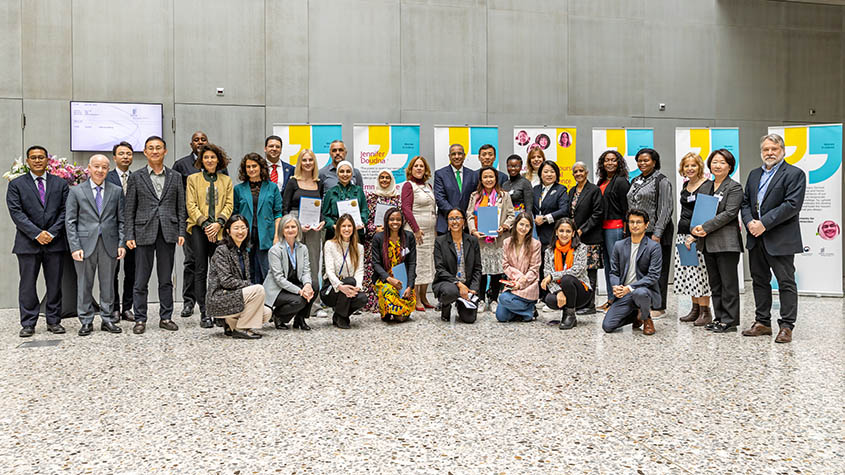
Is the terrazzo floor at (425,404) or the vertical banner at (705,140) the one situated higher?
the vertical banner at (705,140)

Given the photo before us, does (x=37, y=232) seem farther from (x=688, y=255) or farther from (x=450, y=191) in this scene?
(x=688, y=255)

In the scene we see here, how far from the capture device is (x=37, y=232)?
5168mm

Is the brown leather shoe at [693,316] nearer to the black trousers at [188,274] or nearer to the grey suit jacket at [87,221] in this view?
the black trousers at [188,274]

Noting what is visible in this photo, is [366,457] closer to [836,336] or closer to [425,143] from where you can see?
[836,336]

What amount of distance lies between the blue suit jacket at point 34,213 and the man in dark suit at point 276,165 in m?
1.94

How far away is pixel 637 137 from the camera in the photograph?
8.30 meters

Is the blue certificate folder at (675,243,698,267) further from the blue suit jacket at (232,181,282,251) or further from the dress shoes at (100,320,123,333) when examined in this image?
the dress shoes at (100,320,123,333)

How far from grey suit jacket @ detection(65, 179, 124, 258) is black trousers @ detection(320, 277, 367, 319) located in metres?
1.87

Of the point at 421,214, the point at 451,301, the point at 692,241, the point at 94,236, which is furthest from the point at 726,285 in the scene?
the point at 94,236

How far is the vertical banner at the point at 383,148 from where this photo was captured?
7480mm

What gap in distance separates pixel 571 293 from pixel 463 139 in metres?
2.97

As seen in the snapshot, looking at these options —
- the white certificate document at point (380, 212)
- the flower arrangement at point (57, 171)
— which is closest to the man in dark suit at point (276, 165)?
the white certificate document at point (380, 212)

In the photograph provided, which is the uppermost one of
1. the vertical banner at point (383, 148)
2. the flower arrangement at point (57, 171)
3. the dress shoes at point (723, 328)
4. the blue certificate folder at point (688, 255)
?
the vertical banner at point (383, 148)

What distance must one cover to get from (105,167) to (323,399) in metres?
3.33
